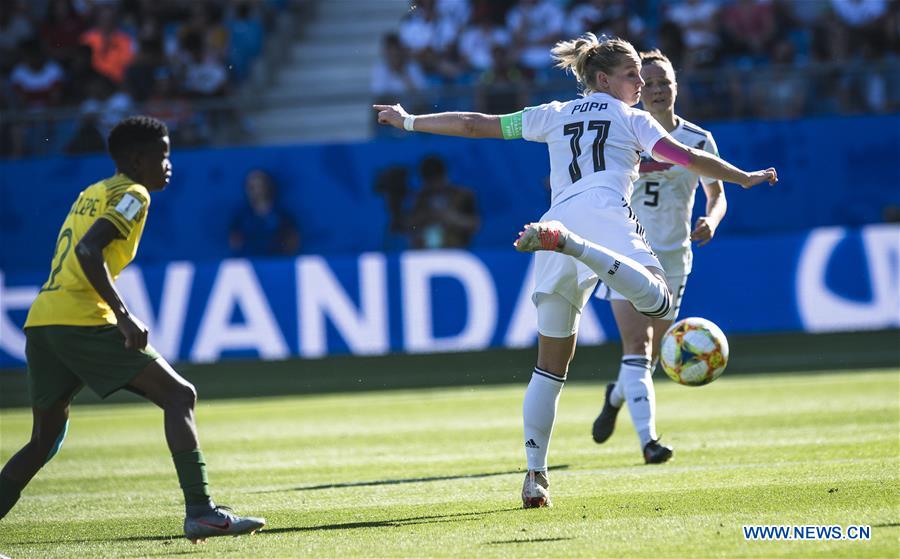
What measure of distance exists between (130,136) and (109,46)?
14669 millimetres

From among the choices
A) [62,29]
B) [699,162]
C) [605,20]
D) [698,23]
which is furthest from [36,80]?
[699,162]

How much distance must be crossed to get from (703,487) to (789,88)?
10.1 m

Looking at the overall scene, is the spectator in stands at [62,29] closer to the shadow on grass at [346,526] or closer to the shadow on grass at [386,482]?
the shadow on grass at [386,482]

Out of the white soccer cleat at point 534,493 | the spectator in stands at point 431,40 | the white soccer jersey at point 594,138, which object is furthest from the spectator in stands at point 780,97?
the white soccer cleat at point 534,493

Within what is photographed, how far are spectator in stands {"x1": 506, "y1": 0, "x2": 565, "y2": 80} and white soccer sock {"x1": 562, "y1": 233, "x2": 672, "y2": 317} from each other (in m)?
11.9

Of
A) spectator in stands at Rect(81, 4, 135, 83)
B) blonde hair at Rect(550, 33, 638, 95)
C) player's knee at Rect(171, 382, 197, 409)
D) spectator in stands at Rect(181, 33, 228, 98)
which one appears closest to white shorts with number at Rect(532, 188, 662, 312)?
blonde hair at Rect(550, 33, 638, 95)

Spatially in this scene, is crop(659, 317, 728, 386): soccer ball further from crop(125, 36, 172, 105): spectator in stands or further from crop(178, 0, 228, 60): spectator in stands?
crop(178, 0, 228, 60): spectator in stands

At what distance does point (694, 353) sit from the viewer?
7.29m

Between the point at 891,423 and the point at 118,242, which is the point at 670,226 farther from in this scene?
the point at 118,242

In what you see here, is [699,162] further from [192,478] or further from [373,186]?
[373,186]

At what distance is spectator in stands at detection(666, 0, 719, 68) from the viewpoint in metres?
17.6

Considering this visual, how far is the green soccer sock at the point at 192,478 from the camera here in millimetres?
6008

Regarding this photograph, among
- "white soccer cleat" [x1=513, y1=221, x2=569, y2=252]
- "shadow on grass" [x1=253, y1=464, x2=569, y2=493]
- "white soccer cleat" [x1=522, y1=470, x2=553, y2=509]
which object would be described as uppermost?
"white soccer cleat" [x1=513, y1=221, x2=569, y2=252]

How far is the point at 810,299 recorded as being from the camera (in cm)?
1512
